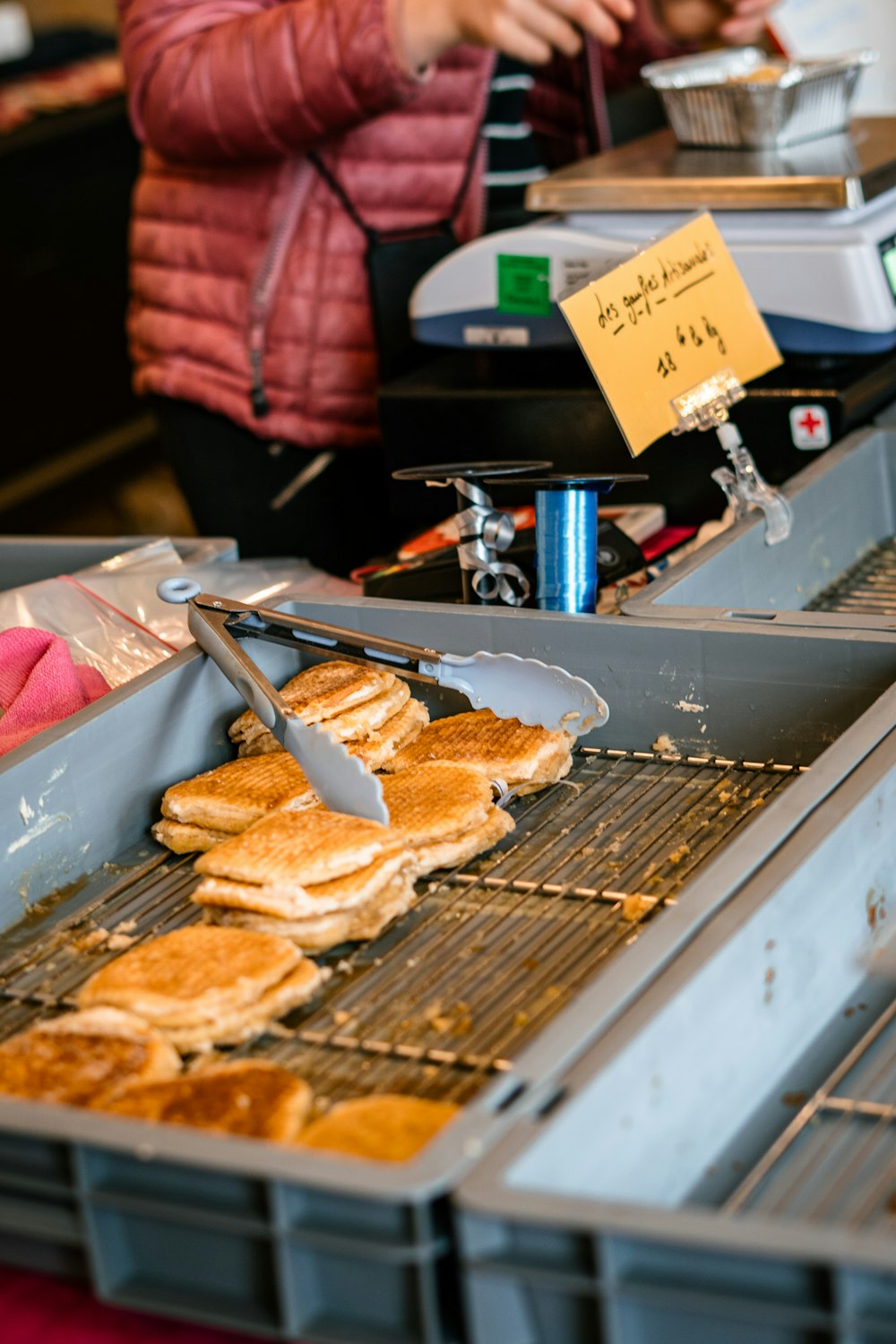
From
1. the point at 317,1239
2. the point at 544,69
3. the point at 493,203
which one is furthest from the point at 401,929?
the point at 544,69

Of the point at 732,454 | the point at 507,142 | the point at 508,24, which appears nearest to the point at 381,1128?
the point at 732,454

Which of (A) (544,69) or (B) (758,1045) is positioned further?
(A) (544,69)

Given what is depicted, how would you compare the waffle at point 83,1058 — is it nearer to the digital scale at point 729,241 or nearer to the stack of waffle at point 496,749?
the stack of waffle at point 496,749

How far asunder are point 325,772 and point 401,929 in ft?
0.51

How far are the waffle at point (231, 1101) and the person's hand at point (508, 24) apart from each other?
4.56 ft

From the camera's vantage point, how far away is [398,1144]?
0.86m

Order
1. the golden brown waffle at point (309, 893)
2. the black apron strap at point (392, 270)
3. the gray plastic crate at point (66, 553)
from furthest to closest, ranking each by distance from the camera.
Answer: the black apron strap at point (392, 270), the gray plastic crate at point (66, 553), the golden brown waffle at point (309, 893)

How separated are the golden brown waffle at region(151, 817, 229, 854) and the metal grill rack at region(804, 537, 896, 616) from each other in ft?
2.44

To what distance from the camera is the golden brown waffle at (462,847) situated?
48.1 inches

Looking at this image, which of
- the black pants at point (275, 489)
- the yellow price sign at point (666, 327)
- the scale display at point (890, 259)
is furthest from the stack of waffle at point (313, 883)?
the black pants at point (275, 489)

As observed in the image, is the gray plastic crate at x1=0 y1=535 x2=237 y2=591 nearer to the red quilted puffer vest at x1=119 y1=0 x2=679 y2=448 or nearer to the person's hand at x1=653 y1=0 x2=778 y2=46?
the red quilted puffer vest at x1=119 y1=0 x2=679 y2=448

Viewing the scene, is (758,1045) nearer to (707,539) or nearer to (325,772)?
(325,772)

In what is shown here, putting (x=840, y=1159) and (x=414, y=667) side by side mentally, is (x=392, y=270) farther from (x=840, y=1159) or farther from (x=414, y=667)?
(x=840, y=1159)

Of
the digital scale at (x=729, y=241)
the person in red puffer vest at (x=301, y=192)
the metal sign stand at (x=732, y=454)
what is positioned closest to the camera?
the metal sign stand at (x=732, y=454)
